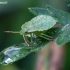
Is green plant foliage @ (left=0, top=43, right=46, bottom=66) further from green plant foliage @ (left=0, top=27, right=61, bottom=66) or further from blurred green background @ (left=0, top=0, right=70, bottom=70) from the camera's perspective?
blurred green background @ (left=0, top=0, right=70, bottom=70)

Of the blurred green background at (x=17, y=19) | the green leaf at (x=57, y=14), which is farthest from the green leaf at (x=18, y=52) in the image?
the blurred green background at (x=17, y=19)

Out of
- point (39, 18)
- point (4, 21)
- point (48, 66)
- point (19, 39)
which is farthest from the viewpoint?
point (4, 21)

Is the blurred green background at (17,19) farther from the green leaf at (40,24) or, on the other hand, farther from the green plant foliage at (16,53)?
the green plant foliage at (16,53)

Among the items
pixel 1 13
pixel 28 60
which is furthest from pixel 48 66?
pixel 1 13

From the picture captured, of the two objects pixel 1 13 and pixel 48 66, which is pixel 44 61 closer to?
pixel 48 66

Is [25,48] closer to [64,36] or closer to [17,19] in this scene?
[64,36]

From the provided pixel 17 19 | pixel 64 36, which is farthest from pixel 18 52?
pixel 17 19
